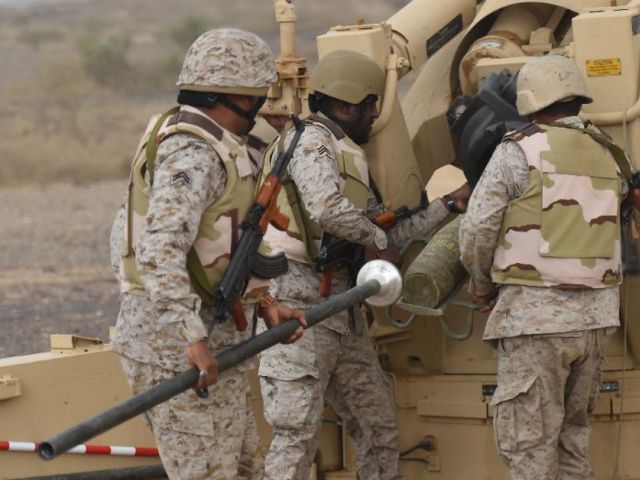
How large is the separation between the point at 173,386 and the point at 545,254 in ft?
5.88

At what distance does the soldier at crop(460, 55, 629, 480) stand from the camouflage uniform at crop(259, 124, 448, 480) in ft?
1.85

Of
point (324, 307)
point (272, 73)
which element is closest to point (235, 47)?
point (272, 73)

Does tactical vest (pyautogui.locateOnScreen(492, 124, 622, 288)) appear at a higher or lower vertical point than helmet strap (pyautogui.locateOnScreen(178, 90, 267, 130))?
lower

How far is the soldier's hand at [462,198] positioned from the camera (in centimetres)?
770

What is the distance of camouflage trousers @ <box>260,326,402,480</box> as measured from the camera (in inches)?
291

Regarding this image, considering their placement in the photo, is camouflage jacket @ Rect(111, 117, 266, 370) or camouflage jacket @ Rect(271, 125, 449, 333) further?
camouflage jacket @ Rect(271, 125, 449, 333)

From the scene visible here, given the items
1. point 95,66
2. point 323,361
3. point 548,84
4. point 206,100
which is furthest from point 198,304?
point 95,66

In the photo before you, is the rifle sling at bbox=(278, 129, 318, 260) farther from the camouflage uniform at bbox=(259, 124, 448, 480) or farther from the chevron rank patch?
the chevron rank patch

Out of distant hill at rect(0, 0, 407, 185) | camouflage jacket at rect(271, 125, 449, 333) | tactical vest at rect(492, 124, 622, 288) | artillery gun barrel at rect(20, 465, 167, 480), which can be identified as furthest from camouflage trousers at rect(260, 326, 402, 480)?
distant hill at rect(0, 0, 407, 185)

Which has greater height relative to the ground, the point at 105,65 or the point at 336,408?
the point at 105,65

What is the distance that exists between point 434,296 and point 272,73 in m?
1.46

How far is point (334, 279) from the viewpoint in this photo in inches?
301

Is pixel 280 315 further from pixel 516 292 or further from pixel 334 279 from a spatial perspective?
pixel 334 279

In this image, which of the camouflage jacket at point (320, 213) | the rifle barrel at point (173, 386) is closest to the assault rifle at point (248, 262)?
the rifle barrel at point (173, 386)
